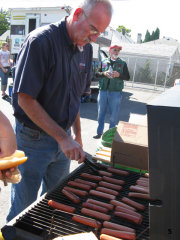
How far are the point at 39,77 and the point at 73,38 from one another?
47cm

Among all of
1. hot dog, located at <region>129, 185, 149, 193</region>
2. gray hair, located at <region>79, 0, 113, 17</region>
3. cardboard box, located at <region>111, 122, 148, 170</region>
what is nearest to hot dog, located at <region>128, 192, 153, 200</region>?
hot dog, located at <region>129, 185, 149, 193</region>

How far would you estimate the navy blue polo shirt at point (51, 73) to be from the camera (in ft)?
6.19

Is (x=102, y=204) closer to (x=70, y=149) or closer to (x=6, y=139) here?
(x=70, y=149)

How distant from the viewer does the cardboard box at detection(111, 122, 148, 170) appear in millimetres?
2691

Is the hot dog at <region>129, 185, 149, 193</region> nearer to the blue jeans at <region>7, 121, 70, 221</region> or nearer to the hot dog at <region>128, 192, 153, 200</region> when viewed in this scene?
the hot dog at <region>128, 192, 153, 200</region>

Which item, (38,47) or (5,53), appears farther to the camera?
(5,53)

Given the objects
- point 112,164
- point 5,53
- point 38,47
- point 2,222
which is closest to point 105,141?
point 112,164

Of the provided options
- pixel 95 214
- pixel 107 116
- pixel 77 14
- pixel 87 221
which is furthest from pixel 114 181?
pixel 107 116

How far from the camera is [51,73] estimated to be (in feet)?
6.64

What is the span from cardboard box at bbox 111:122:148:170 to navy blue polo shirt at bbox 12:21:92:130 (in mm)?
712

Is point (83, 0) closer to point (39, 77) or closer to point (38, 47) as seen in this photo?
point (38, 47)

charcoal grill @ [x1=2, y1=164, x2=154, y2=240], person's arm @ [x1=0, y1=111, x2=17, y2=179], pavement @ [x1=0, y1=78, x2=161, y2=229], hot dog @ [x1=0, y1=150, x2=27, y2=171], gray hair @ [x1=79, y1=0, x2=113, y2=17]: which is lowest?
pavement @ [x1=0, y1=78, x2=161, y2=229]

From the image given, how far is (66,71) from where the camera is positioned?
2090 millimetres

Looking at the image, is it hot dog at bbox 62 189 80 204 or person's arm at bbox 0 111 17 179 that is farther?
hot dog at bbox 62 189 80 204
